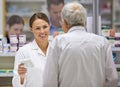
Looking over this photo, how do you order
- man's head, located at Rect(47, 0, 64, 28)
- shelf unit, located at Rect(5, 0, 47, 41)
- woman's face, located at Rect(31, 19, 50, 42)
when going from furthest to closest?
shelf unit, located at Rect(5, 0, 47, 41)
man's head, located at Rect(47, 0, 64, 28)
woman's face, located at Rect(31, 19, 50, 42)

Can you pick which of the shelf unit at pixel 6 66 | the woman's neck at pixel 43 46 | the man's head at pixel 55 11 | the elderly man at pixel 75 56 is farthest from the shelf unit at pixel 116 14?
the elderly man at pixel 75 56

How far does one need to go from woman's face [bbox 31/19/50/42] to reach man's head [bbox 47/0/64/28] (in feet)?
10.5

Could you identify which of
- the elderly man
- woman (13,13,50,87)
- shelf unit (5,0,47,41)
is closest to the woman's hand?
woman (13,13,50,87)

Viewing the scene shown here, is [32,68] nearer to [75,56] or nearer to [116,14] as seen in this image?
[75,56]

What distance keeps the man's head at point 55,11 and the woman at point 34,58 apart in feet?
10.4

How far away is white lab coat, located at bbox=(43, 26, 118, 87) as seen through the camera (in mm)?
2156

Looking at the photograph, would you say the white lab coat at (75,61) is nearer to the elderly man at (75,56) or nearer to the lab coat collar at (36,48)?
the elderly man at (75,56)

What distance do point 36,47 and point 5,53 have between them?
1.43ft

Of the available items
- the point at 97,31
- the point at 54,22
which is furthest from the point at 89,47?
the point at 54,22

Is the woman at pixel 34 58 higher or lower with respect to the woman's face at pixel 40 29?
lower

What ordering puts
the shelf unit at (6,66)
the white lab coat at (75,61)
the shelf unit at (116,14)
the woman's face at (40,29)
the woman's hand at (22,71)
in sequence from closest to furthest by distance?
1. the white lab coat at (75,61)
2. the woman's hand at (22,71)
3. the woman's face at (40,29)
4. the shelf unit at (6,66)
5. the shelf unit at (116,14)

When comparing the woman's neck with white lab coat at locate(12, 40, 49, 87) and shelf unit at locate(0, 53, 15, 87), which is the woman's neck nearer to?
white lab coat at locate(12, 40, 49, 87)

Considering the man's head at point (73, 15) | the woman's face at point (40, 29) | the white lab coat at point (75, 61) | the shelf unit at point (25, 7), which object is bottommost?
the white lab coat at point (75, 61)

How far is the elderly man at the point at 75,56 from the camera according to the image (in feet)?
7.07
